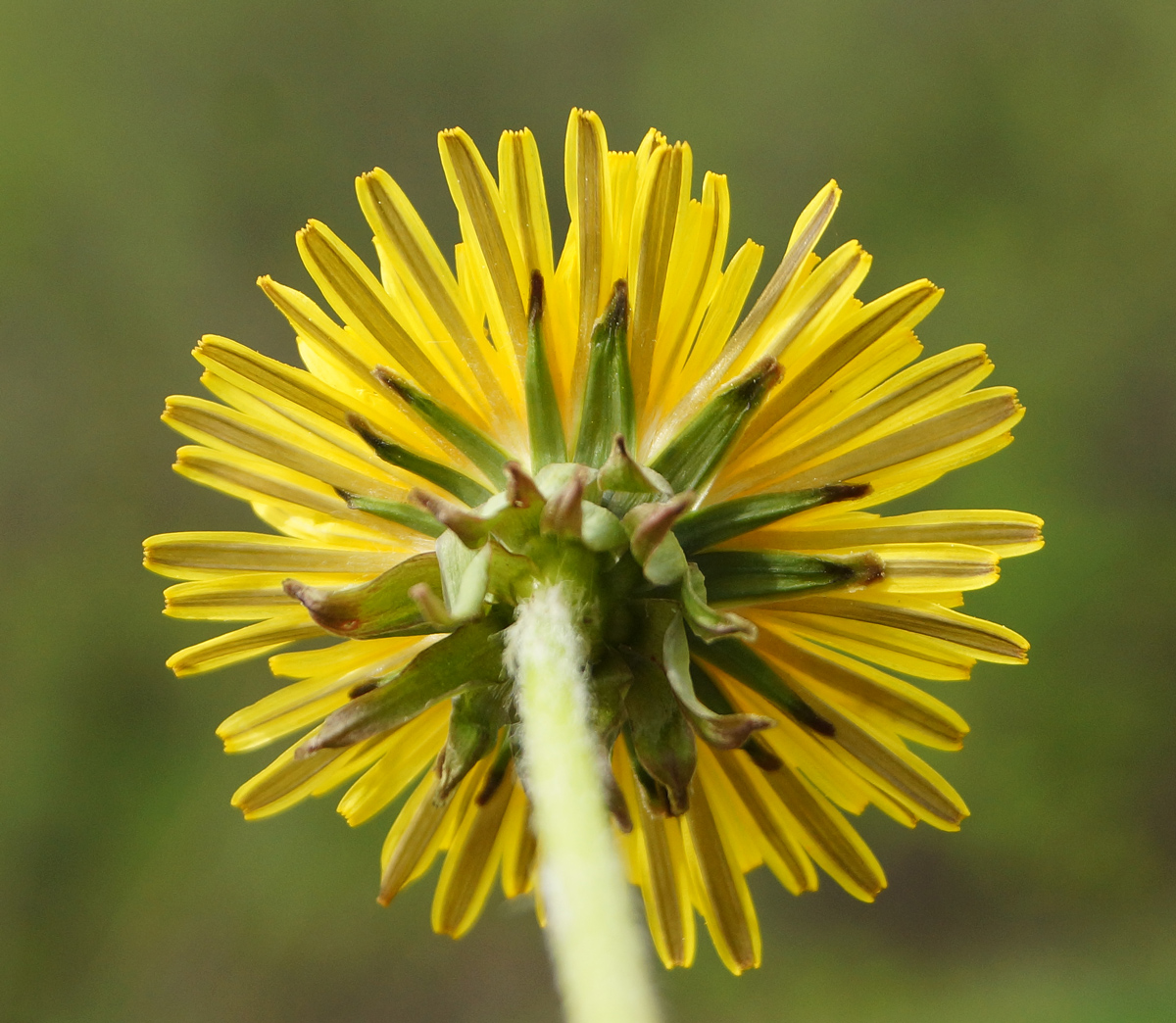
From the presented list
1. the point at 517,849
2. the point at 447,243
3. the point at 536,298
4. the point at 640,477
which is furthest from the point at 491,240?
the point at 447,243

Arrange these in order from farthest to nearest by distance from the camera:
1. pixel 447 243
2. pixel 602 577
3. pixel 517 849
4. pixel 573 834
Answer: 1. pixel 447 243
2. pixel 517 849
3. pixel 602 577
4. pixel 573 834

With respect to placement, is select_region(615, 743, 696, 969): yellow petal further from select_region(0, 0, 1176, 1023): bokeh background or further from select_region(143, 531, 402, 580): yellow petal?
select_region(0, 0, 1176, 1023): bokeh background

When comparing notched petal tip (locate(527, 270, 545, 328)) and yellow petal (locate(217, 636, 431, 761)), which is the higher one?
notched petal tip (locate(527, 270, 545, 328))

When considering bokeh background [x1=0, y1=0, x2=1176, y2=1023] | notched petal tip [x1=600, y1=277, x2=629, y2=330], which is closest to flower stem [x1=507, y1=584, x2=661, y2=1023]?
notched petal tip [x1=600, y1=277, x2=629, y2=330]

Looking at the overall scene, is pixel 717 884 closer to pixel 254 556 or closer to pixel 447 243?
pixel 254 556

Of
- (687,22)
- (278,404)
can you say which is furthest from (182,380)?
(278,404)

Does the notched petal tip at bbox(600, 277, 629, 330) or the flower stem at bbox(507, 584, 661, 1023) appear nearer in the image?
the flower stem at bbox(507, 584, 661, 1023)
